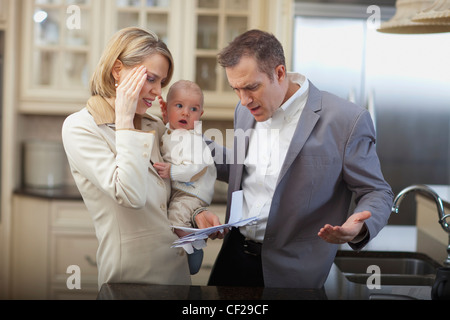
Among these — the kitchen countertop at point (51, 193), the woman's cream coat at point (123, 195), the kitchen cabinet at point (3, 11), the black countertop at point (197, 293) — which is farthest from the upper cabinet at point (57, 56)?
the black countertop at point (197, 293)

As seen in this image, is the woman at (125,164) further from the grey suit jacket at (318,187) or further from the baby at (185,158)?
the grey suit jacket at (318,187)

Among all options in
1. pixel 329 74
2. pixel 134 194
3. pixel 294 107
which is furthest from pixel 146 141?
pixel 329 74

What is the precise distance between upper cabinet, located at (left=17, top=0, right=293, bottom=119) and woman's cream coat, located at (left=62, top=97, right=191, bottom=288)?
1.96 meters

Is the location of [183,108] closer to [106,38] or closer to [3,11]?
[106,38]

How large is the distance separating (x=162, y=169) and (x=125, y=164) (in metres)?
0.20

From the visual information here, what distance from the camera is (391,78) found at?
3.51m

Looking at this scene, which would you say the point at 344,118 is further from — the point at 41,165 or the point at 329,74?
the point at 41,165

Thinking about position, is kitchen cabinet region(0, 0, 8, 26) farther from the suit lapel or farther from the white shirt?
the suit lapel

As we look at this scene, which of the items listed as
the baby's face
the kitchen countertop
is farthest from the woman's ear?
the kitchen countertop

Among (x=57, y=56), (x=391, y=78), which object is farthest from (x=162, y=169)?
(x=391, y=78)

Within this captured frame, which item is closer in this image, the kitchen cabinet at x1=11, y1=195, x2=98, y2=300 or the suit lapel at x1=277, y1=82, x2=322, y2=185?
the suit lapel at x1=277, y1=82, x2=322, y2=185

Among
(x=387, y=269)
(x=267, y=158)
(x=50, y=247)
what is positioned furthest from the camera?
(x=50, y=247)

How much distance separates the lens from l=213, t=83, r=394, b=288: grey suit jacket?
1596mm
